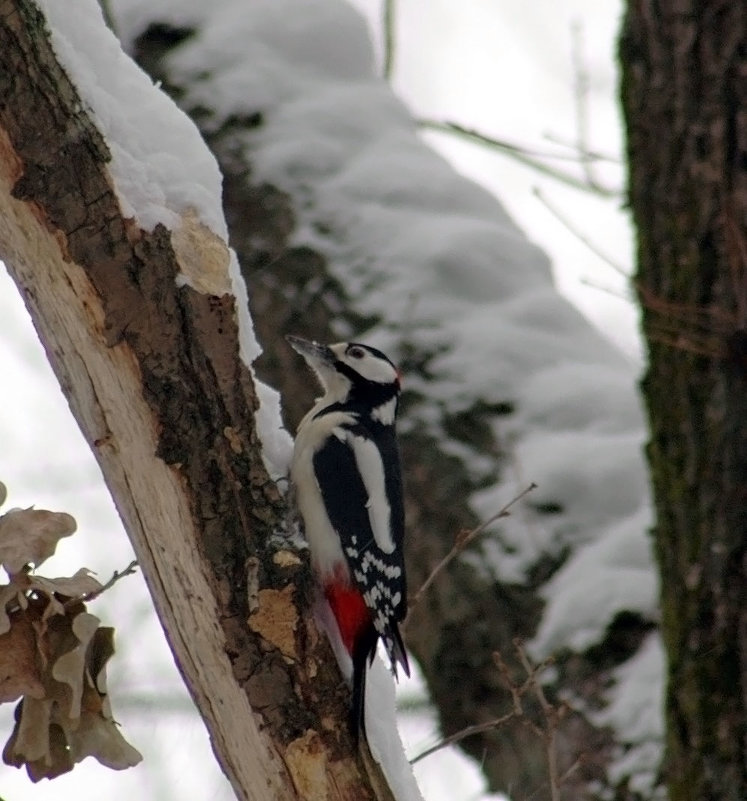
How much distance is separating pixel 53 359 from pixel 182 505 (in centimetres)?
35

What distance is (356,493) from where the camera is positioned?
10.9 feet

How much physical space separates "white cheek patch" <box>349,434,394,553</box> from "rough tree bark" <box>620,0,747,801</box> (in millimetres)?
666

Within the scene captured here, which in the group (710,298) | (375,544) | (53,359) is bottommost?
(375,544)

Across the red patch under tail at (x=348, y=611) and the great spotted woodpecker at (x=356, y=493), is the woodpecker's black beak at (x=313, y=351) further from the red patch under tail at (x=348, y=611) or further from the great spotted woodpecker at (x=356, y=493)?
A: the red patch under tail at (x=348, y=611)

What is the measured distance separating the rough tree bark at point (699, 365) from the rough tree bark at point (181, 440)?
942 mm

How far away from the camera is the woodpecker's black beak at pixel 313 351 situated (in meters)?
3.72

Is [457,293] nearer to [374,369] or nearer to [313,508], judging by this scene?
[374,369]

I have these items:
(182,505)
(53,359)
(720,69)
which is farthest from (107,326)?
(720,69)

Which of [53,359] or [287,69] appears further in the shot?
[287,69]

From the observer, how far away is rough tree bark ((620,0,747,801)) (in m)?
2.86

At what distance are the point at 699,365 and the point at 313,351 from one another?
1225mm

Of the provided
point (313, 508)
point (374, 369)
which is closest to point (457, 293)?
point (374, 369)

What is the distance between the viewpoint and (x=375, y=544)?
3227mm

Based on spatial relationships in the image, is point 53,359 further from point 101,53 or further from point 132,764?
point 132,764
